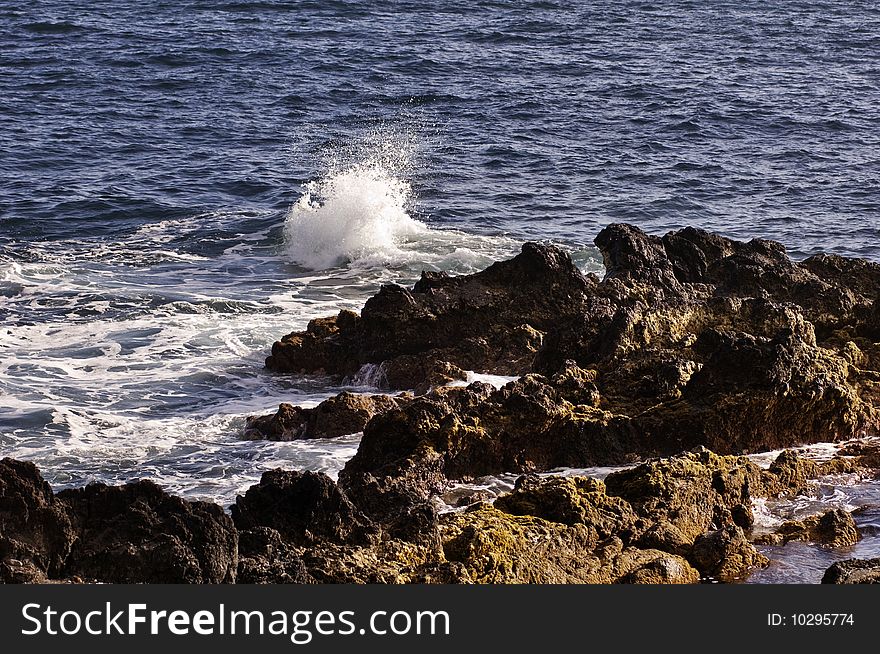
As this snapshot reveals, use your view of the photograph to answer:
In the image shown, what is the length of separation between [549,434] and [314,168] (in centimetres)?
1494

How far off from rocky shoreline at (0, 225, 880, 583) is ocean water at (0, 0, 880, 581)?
798 mm

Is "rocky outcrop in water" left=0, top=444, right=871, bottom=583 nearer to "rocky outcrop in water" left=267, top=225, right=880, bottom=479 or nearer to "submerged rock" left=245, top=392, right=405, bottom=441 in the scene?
"rocky outcrop in water" left=267, top=225, right=880, bottom=479

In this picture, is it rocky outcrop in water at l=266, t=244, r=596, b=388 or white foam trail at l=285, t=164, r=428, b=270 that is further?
white foam trail at l=285, t=164, r=428, b=270

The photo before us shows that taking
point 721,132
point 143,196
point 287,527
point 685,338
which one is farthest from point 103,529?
point 721,132

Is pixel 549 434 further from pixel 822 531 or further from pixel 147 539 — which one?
pixel 147 539

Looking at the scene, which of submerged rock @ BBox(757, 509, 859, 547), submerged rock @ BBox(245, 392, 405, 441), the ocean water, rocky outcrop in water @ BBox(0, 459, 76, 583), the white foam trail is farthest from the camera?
the white foam trail

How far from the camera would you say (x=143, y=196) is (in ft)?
76.4

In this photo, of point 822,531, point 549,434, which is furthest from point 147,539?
point 822,531

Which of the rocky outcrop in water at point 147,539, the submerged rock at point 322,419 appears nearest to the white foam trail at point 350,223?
the submerged rock at point 322,419

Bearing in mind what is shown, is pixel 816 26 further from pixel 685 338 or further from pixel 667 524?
pixel 667 524

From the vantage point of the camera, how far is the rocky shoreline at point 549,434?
8406mm

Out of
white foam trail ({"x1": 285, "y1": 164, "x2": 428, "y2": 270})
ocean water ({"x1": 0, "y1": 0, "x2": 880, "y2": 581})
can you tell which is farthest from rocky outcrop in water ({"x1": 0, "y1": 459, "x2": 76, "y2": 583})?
white foam trail ({"x1": 285, "y1": 164, "x2": 428, "y2": 270})

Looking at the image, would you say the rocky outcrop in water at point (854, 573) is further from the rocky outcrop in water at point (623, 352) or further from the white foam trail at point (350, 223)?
the white foam trail at point (350, 223)

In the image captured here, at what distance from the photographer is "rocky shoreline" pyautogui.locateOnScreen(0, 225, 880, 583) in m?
8.41
